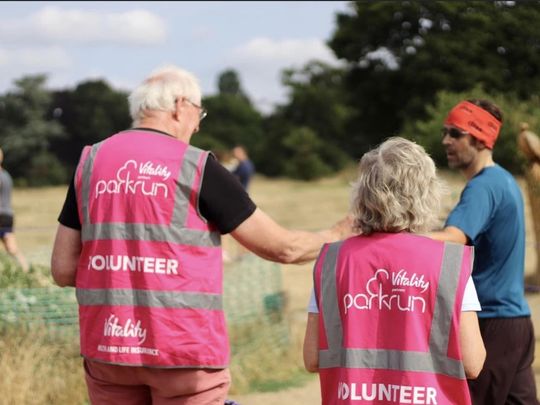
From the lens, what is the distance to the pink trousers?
3.08 metres

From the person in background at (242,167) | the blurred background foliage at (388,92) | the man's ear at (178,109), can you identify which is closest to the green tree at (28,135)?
the blurred background foliage at (388,92)

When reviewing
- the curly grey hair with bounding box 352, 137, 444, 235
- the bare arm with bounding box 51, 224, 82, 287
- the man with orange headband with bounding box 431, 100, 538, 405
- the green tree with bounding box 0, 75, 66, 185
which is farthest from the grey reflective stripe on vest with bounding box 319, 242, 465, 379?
the green tree with bounding box 0, 75, 66, 185

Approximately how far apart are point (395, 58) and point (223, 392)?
843 centimetres

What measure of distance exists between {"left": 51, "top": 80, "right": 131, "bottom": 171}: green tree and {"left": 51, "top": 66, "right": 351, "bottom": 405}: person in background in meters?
51.2

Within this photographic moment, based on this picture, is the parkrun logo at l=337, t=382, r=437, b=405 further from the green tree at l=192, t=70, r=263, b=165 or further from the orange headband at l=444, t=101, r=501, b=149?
the green tree at l=192, t=70, r=263, b=165

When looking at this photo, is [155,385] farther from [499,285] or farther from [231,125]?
[231,125]

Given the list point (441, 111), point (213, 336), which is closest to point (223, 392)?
point (213, 336)

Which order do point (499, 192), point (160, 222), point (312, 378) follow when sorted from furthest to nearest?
point (312, 378), point (499, 192), point (160, 222)

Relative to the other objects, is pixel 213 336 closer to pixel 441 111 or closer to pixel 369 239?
pixel 369 239

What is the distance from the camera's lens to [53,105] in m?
53.8

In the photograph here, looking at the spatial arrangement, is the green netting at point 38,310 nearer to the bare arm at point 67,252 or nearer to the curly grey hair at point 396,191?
the bare arm at point 67,252

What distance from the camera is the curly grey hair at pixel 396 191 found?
2643 mm

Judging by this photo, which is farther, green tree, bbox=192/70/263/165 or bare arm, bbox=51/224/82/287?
green tree, bbox=192/70/263/165

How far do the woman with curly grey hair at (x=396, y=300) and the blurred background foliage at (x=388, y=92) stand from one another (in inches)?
19.8
